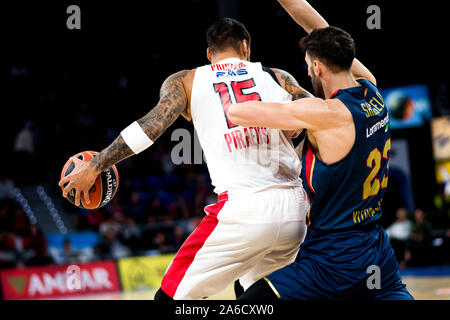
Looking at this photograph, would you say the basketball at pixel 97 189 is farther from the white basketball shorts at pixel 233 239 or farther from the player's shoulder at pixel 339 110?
the player's shoulder at pixel 339 110

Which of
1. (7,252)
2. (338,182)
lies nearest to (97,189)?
(338,182)

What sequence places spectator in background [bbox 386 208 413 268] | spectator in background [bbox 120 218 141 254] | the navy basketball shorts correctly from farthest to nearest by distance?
1. spectator in background [bbox 120 218 141 254]
2. spectator in background [bbox 386 208 413 268]
3. the navy basketball shorts

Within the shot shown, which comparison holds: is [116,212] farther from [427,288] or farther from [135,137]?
[135,137]

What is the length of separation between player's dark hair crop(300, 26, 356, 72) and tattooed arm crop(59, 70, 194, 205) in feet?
2.94

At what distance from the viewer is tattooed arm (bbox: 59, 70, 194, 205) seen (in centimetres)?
331

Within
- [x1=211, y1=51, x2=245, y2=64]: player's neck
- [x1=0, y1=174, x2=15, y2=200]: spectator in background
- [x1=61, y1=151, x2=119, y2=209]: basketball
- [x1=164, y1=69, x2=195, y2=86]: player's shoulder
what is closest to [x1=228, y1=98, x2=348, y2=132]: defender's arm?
[x1=164, y1=69, x2=195, y2=86]: player's shoulder

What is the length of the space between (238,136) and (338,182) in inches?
27.2

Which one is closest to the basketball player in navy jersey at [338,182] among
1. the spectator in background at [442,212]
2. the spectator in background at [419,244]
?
the spectator in background at [419,244]

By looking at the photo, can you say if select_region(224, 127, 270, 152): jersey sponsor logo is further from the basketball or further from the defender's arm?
the basketball

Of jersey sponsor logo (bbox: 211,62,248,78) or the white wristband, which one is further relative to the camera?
jersey sponsor logo (bbox: 211,62,248,78)

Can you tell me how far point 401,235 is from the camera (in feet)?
36.9

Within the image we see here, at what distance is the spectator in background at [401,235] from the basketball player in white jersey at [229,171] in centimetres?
819

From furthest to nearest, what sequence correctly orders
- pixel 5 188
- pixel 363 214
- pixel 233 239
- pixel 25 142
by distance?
pixel 25 142 → pixel 5 188 → pixel 233 239 → pixel 363 214
